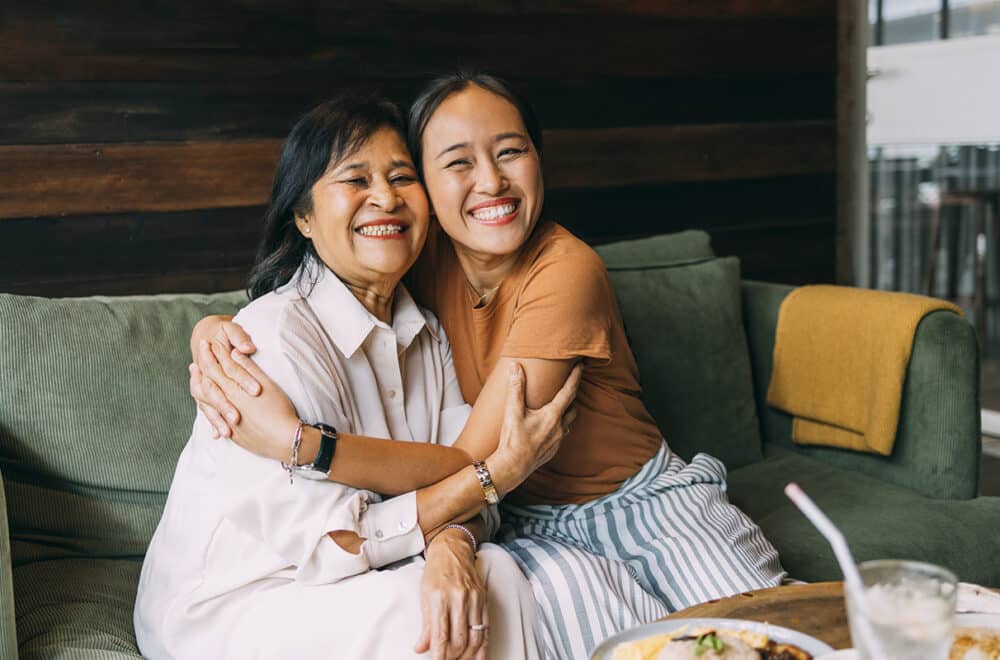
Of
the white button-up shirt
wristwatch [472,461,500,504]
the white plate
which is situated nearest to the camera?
the white plate

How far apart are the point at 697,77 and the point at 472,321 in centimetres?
151

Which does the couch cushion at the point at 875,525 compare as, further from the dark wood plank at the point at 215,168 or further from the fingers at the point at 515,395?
the dark wood plank at the point at 215,168

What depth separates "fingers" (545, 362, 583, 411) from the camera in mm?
1578

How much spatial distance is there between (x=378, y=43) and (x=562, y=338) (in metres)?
1.19

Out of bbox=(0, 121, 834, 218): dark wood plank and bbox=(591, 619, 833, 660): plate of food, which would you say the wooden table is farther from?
bbox=(0, 121, 834, 218): dark wood plank

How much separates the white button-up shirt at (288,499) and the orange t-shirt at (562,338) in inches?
6.2

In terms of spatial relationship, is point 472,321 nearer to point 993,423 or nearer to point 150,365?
point 150,365

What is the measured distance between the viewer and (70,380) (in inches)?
69.3

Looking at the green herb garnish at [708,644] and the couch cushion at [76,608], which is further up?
the green herb garnish at [708,644]

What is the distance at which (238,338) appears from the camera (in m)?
1.52

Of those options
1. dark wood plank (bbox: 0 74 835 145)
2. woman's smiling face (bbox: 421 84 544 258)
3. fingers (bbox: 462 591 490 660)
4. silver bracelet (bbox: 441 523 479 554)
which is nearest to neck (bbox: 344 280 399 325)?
woman's smiling face (bbox: 421 84 544 258)

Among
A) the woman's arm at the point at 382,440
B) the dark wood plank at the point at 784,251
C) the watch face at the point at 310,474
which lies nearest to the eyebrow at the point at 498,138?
the woman's arm at the point at 382,440

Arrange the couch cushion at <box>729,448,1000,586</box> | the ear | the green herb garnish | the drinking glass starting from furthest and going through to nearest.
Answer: the couch cushion at <box>729,448,1000,586</box> < the ear < the green herb garnish < the drinking glass

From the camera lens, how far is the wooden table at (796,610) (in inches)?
44.5
